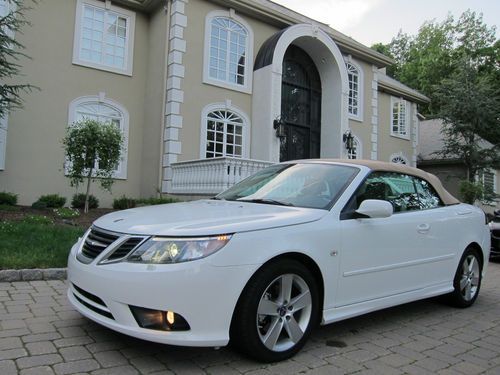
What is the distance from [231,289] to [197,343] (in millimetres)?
415

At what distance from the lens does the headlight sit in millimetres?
3006

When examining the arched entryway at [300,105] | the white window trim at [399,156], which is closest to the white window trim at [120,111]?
the arched entryway at [300,105]

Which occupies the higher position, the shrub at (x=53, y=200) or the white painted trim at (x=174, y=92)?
the white painted trim at (x=174, y=92)

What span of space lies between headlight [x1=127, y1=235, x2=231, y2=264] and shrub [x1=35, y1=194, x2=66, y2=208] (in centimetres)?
982

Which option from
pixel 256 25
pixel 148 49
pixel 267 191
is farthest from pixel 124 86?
pixel 267 191

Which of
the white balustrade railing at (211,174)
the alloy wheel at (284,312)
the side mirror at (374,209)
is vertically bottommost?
the alloy wheel at (284,312)

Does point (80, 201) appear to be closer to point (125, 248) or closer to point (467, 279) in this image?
point (125, 248)

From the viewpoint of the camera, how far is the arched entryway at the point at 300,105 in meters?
16.1

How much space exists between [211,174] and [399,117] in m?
13.8

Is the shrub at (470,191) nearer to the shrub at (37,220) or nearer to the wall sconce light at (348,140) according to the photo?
the wall sconce light at (348,140)

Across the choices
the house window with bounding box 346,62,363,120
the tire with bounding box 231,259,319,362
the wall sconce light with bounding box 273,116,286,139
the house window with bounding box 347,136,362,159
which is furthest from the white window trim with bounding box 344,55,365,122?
the tire with bounding box 231,259,319,362

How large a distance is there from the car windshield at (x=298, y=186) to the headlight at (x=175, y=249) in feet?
3.65

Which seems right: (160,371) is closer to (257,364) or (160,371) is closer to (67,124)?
(257,364)

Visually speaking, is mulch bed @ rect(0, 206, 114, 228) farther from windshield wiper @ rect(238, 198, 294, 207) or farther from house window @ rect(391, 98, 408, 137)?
house window @ rect(391, 98, 408, 137)
